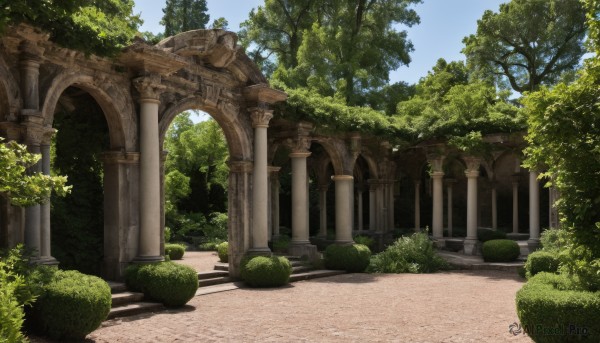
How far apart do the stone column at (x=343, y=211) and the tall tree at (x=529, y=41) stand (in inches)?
709

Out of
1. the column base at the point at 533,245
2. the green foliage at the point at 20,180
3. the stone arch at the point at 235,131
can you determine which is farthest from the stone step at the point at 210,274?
the column base at the point at 533,245

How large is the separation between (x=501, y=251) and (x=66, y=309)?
1617 cm

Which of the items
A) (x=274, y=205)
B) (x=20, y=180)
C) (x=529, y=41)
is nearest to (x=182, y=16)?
(x=274, y=205)

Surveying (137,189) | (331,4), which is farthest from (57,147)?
(331,4)

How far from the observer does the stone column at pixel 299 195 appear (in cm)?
1812

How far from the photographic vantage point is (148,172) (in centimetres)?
1277

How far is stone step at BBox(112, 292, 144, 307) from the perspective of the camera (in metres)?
10.8

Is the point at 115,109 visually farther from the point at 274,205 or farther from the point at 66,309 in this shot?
the point at 274,205

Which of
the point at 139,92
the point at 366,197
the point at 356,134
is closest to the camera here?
the point at 139,92

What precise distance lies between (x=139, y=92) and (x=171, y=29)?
2553 centimetres

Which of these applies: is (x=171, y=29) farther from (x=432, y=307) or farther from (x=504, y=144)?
(x=432, y=307)

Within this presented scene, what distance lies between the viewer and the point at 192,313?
1072 cm

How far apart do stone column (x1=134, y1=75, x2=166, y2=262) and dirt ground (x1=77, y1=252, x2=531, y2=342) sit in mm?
1674

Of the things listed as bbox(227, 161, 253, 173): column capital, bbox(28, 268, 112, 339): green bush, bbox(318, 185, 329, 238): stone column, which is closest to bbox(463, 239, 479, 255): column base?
bbox(318, 185, 329, 238): stone column
